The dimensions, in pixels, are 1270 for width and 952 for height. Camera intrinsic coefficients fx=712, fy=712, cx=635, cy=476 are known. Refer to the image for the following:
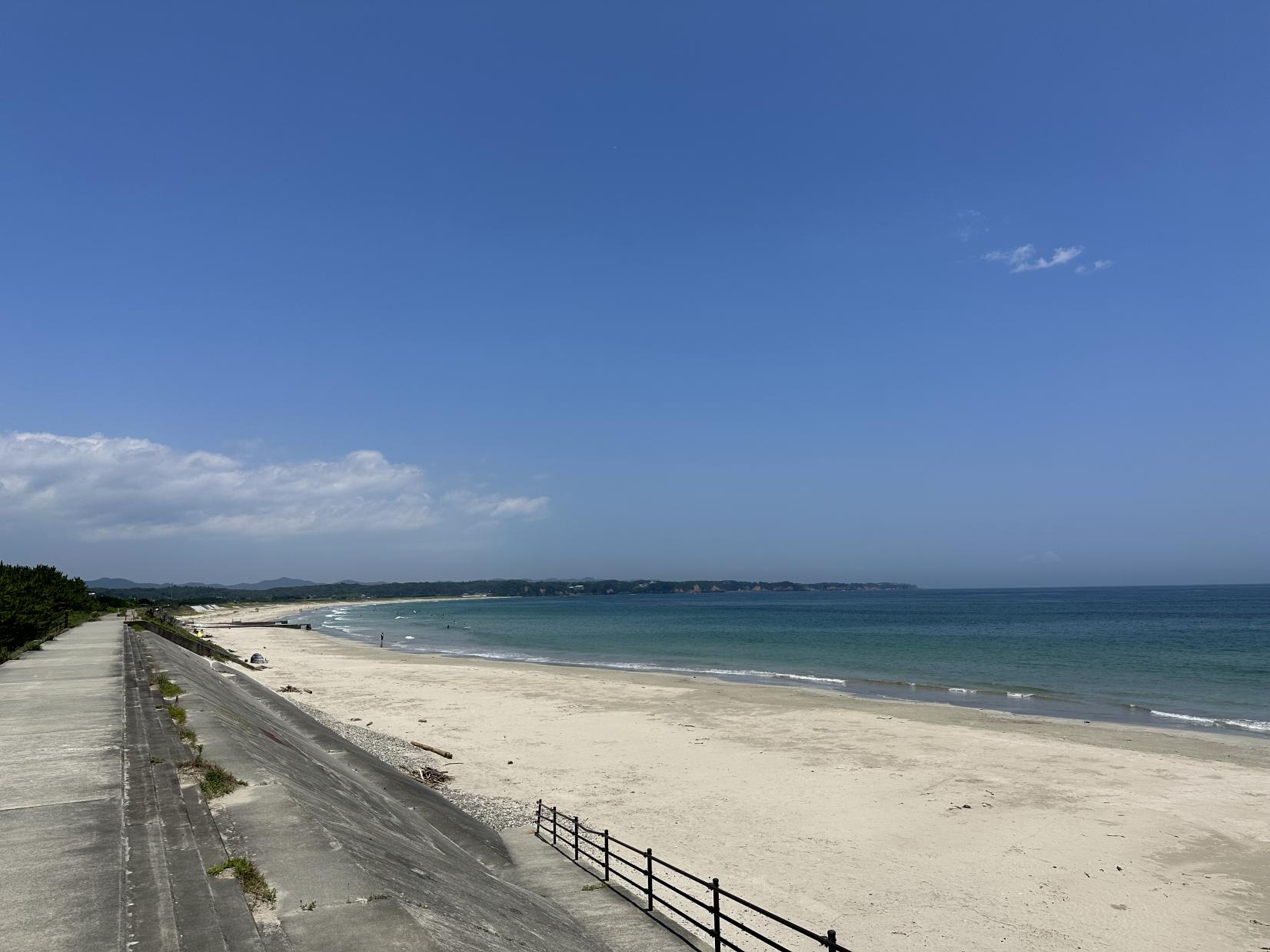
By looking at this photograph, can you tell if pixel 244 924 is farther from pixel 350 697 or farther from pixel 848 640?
pixel 848 640

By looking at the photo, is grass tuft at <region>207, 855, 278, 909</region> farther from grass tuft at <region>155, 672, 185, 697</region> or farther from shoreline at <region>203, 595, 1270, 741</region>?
shoreline at <region>203, 595, 1270, 741</region>

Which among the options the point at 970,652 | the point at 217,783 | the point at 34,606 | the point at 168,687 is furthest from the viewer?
the point at 970,652

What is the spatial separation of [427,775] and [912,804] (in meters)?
15.6

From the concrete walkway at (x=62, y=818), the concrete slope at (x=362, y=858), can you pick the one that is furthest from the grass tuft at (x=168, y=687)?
the concrete slope at (x=362, y=858)

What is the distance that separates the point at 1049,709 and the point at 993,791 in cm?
2079

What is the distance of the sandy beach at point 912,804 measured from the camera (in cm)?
1482

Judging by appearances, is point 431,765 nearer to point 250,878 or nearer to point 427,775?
point 427,775

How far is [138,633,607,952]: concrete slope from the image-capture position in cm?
759

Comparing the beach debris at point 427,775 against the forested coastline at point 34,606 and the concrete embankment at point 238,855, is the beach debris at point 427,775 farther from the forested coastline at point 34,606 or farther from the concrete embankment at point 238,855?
the forested coastline at point 34,606

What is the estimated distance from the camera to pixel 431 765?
1013 inches

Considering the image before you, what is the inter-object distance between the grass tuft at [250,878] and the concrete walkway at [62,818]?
3.48ft

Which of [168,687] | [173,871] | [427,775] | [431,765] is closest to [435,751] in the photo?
[431,765]

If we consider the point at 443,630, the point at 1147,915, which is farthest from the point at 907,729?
the point at 443,630

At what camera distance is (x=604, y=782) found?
79.8ft
